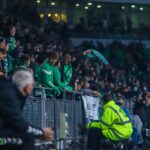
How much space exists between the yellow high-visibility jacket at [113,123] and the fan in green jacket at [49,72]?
1468 millimetres

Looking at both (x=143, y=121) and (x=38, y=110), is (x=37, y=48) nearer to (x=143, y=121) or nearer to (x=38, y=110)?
(x=143, y=121)

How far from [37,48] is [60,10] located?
21296mm

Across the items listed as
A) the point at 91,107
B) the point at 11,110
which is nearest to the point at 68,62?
the point at 91,107

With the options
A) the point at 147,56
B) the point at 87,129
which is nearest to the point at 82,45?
the point at 147,56

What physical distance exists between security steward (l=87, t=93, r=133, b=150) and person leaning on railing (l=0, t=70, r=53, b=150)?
9126 millimetres

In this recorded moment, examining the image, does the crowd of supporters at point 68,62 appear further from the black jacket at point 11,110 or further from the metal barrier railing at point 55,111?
the black jacket at point 11,110

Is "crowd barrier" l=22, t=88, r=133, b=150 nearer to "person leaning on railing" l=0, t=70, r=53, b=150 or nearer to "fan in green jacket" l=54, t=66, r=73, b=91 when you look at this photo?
"fan in green jacket" l=54, t=66, r=73, b=91

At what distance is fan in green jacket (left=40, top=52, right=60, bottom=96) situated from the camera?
1788 cm

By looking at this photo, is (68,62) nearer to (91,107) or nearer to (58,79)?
(91,107)

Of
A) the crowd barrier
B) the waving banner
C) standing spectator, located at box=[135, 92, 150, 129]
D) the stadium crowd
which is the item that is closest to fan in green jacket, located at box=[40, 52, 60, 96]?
the stadium crowd

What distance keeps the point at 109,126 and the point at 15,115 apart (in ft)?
31.9

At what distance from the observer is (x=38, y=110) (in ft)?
55.7

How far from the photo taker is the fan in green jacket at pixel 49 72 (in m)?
17.9

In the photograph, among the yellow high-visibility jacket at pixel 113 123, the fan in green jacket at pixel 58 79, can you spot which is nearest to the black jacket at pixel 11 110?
the fan in green jacket at pixel 58 79
